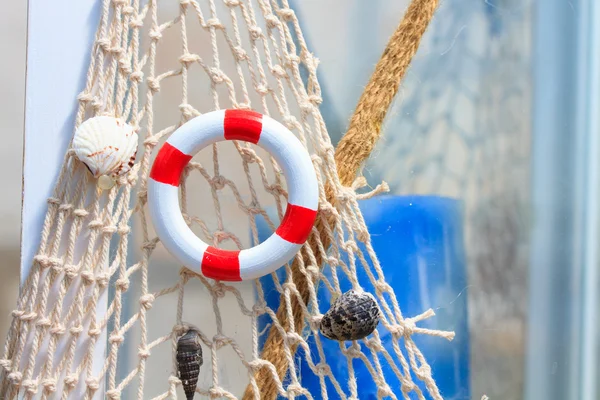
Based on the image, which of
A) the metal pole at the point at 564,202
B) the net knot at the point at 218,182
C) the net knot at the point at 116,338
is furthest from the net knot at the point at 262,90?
the metal pole at the point at 564,202

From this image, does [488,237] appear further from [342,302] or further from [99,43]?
[99,43]

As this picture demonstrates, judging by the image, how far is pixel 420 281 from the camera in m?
0.75

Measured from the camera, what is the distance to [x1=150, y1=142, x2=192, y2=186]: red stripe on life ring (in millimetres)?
598

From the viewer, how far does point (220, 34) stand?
0.74 m

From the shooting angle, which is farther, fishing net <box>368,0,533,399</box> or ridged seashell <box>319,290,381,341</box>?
fishing net <box>368,0,533,399</box>

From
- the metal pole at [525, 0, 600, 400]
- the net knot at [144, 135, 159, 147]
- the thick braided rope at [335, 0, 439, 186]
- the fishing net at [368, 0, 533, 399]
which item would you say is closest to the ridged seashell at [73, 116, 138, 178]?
the net knot at [144, 135, 159, 147]

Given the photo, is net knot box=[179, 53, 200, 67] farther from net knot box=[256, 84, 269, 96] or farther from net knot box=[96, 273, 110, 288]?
net knot box=[96, 273, 110, 288]

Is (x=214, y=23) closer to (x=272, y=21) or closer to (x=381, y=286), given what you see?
(x=272, y=21)

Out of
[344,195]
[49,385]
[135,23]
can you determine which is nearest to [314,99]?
[344,195]

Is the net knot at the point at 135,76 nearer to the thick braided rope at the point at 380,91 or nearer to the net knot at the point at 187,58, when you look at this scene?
the net knot at the point at 187,58

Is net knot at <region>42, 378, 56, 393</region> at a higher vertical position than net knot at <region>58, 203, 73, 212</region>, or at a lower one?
lower

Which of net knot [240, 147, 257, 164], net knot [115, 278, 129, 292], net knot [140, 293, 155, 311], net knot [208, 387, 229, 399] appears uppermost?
net knot [240, 147, 257, 164]

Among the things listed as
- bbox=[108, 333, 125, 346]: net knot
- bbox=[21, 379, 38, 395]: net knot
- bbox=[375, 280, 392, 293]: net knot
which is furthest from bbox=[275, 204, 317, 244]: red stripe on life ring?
bbox=[21, 379, 38, 395]: net knot

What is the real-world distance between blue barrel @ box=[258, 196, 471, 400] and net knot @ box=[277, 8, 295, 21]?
0.24 meters
